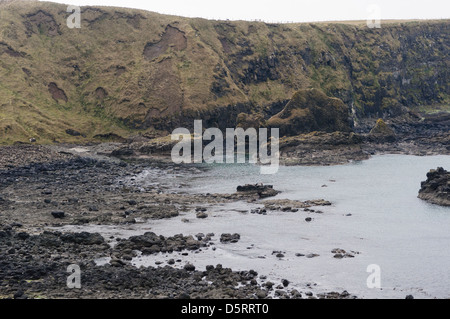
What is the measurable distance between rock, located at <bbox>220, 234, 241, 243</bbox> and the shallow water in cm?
47

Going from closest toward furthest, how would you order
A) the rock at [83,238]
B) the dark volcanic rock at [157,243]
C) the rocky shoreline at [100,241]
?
the rocky shoreline at [100,241]
the dark volcanic rock at [157,243]
the rock at [83,238]

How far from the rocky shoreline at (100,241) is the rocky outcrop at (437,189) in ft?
37.8

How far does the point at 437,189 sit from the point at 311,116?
48.0 m

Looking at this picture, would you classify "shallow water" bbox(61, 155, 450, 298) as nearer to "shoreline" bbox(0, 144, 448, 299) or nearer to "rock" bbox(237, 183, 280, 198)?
"rock" bbox(237, 183, 280, 198)

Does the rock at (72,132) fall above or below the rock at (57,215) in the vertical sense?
above

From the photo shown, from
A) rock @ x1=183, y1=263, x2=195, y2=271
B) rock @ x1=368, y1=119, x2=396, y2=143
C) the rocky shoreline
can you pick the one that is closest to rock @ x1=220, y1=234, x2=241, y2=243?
the rocky shoreline

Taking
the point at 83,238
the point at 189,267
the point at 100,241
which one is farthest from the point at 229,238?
the point at 83,238

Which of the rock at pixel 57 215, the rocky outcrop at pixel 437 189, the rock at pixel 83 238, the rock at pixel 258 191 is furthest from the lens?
the rock at pixel 258 191

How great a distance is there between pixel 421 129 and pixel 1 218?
10458 centimetres

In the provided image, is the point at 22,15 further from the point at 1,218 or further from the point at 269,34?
the point at 1,218

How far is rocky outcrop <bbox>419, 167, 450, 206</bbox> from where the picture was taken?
55281 millimetres

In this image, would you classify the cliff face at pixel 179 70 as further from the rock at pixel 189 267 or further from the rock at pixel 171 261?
the rock at pixel 189 267

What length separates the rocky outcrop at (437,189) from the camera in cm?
5528

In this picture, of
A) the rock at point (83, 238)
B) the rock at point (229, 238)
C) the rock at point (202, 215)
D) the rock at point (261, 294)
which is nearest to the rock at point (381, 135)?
the rock at point (202, 215)
